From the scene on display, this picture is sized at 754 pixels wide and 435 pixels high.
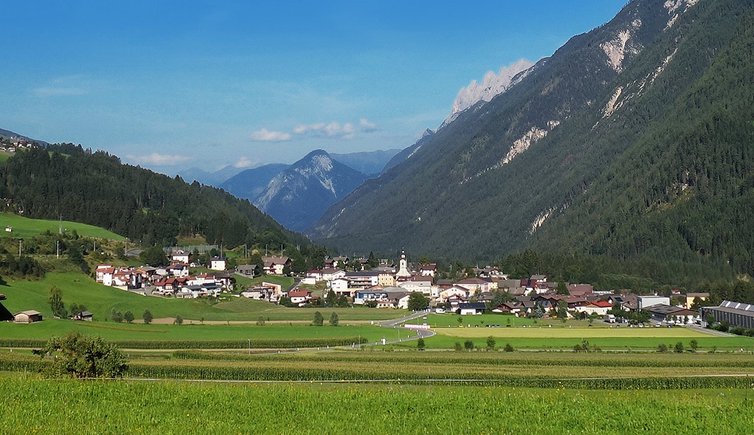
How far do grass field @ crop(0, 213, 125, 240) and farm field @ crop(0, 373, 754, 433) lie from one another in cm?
14770

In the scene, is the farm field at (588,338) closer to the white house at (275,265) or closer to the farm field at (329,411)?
the farm field at (329,411)

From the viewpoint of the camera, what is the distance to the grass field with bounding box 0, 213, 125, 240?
173 m

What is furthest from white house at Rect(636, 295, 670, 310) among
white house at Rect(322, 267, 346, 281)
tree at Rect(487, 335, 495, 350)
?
white house at Rect(322, 267, 346, 281)

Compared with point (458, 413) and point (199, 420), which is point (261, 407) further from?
point (458, 413)

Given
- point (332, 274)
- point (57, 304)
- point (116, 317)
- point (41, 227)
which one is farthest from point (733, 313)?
point (41, 227)

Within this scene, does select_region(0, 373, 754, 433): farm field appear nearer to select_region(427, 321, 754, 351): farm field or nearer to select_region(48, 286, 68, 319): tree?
select_region(427, 321, 754, 351): farm field

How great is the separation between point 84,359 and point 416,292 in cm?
10263

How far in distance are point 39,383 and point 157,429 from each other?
10.00 m

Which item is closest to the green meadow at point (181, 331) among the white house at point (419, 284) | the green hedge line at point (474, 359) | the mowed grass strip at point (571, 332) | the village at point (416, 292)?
the mowed grass strip at point (571, 332)

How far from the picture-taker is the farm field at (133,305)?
11262cm

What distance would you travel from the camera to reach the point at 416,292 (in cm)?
15225

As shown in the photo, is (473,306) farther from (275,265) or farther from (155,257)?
(155,257)

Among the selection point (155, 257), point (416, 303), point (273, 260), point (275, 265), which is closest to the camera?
point (416, 303)

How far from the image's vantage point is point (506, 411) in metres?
28.1
